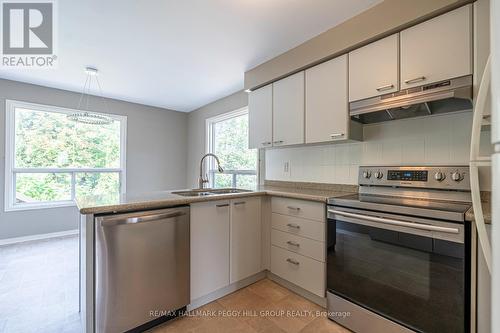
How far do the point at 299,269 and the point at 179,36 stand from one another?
2377 millimetres

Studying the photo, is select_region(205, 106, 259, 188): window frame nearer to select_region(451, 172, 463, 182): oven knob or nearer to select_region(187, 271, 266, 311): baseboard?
select_region(187, 271, 266, 311): baseboard

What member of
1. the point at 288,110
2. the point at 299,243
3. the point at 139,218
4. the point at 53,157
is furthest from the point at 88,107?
the point at 299,243

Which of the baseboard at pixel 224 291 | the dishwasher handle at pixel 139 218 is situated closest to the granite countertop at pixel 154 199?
the dishwasher handle at pixel 139 218

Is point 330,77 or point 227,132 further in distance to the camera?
point 227,132

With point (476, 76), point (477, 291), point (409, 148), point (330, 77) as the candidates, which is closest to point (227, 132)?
point (330, 77)

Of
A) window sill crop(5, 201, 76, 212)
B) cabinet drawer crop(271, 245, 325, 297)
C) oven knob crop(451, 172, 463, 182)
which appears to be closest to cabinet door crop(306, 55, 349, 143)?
oven knob crop(451, 172, 463, 182)

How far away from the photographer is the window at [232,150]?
3510mm

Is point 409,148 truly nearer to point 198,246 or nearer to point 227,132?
point 198,246

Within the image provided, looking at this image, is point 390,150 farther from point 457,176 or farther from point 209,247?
point 209,247

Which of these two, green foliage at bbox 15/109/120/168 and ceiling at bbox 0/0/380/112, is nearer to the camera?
ceiling at bbox 0/0/380/112

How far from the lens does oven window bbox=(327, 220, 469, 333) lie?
3.78 feet

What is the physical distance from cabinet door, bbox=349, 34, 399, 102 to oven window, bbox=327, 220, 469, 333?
1014 mm

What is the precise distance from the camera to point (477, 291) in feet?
3.57

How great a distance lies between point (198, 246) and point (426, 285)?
149 centimetres
